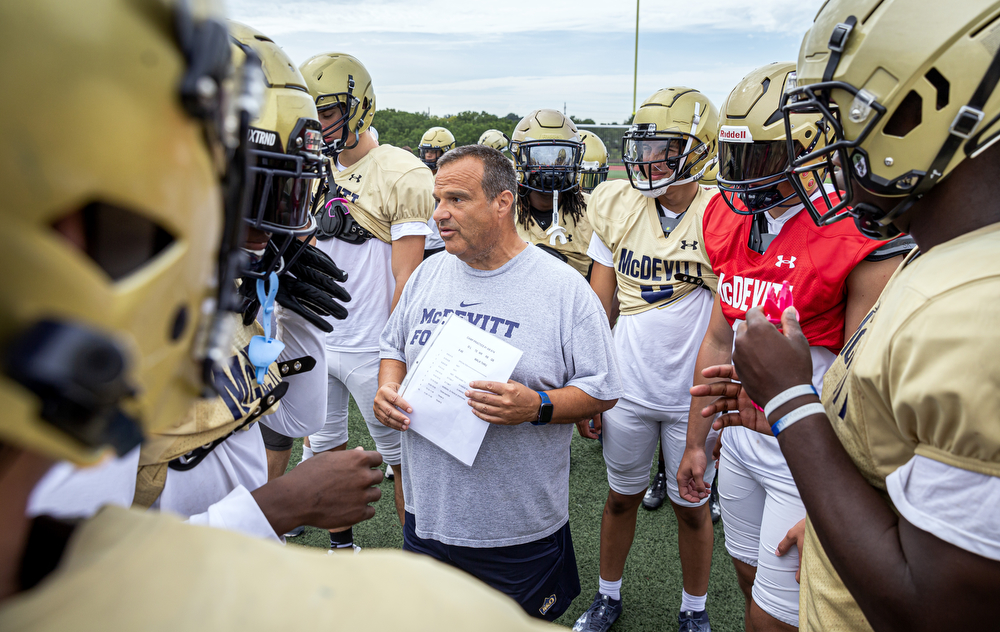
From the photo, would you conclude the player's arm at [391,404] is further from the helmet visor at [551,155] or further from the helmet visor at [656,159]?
the helmet visor at [551,155]

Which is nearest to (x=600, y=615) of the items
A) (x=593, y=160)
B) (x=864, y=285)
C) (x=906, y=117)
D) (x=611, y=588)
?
(x=611, y=588)

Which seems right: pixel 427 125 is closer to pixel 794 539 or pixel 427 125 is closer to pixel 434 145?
pixel 434 145

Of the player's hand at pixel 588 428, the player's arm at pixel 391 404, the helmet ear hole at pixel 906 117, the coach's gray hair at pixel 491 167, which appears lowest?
the player's hand at pixel 588 428

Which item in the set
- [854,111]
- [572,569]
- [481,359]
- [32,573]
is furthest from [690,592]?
[32,573]

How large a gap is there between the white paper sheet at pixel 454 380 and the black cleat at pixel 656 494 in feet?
7.85

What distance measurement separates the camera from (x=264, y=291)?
6.43ft

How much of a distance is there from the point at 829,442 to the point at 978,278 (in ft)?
1.48

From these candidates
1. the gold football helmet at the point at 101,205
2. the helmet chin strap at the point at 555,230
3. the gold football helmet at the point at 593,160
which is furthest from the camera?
the gold football helmet at the point at 593,160

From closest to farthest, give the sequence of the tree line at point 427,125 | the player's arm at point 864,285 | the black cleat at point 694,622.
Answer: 1. the player's arm at point 864,285
2. the black cleat at point 694,622
3. the tree line at point 427,125

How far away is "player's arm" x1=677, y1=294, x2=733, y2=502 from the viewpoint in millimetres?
2840

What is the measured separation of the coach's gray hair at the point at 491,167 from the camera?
2.74 m

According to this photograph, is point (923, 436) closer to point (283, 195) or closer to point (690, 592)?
point (283, 195)

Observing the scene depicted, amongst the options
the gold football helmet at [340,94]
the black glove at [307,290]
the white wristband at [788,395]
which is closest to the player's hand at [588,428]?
the black glove at [307,290]

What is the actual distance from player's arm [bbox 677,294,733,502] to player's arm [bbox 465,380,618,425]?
0.88m
